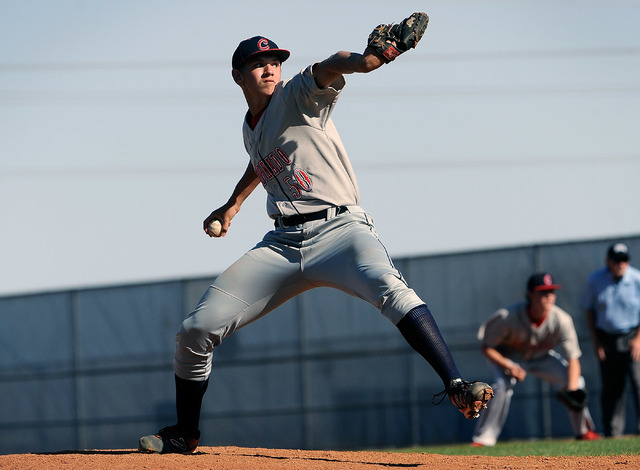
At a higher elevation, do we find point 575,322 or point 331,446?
point 575,322

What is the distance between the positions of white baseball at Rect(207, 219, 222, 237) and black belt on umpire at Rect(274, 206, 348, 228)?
0.52 metres

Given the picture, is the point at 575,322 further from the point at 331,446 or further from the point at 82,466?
the point at 82,466

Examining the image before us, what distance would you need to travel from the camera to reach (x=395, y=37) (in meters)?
4.18

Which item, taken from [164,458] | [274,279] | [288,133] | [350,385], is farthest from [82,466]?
[350,385]

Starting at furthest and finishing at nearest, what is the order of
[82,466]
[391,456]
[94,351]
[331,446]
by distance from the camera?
[94,351] → [331,446] → [391,456] → [82,466]

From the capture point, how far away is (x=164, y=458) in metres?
4.67

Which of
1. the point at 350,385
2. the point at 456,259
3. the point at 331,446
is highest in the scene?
the point at 456,259

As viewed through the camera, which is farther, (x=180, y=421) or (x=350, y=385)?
Result: (x=350, y=385)

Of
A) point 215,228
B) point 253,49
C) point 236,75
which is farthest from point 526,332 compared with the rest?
point 253,49

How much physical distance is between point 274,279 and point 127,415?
845cm

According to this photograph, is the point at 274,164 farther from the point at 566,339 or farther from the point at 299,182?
the point at 566,339

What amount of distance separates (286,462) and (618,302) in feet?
18.5

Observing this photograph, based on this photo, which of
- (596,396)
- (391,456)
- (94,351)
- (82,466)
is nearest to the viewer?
(82,466)

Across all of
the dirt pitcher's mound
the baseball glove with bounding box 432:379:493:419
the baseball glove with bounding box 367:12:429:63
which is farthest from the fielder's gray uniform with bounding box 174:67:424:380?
the baseball glove with bounding box 432:379:493:419
